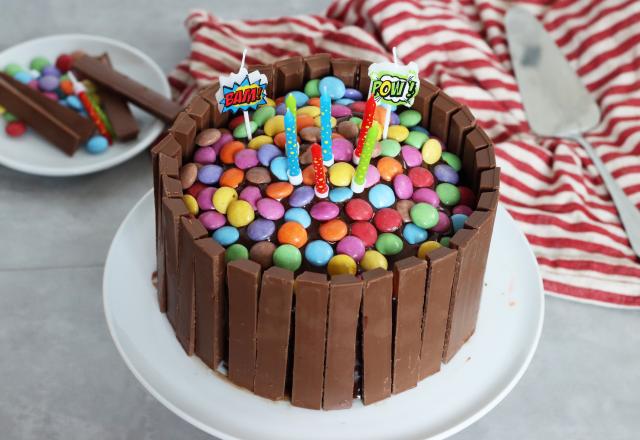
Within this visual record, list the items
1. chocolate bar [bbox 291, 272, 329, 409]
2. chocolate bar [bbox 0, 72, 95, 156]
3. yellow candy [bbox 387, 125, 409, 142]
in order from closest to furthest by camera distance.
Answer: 1. chocolate bar [bbox 291, 272, 329, 409]
2. yellow candy [bbox 387, 125, 409, 142]
3. chocolate bar [bbox 0, 72, 95, 156]

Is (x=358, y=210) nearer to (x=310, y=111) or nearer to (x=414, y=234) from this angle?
(x=414, y=234)

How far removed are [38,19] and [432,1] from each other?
2.71 feet

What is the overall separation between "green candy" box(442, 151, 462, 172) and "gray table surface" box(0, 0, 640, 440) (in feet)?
1.10

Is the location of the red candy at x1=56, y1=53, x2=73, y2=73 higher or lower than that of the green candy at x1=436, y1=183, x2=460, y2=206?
lower

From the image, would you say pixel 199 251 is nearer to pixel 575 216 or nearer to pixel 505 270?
pixel 505 270

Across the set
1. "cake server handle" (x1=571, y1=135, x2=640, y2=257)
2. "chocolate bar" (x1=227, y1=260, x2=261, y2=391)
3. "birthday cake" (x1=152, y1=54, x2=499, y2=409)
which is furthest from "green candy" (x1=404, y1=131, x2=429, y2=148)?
"cake server handle" (x1=571, y1=135, x2=640, y2=257)

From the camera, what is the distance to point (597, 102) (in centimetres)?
155

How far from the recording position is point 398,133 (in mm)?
1104

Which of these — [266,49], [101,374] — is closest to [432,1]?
[266,49]

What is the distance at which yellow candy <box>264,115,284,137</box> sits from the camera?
1.11 metres

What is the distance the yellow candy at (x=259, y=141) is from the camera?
1.09 metres

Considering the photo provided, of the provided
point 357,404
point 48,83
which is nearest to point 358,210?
point 357,404

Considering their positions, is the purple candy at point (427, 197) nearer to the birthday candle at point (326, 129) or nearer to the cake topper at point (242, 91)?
the birthday candle at point (326, 129)

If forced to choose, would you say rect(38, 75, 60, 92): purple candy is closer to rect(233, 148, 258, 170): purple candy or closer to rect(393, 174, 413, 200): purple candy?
rect(233, 148, 258, 170): purple candy
